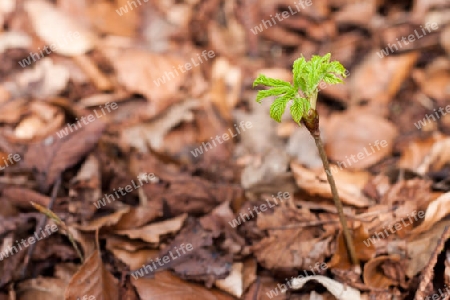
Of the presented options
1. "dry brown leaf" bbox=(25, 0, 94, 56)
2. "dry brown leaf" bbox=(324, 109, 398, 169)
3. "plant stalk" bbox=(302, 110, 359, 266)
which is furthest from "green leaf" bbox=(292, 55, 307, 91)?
"dry brown leaf" bbox=(25, 0, 94, 56)

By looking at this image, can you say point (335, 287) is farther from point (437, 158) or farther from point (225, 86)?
point (225, 86)

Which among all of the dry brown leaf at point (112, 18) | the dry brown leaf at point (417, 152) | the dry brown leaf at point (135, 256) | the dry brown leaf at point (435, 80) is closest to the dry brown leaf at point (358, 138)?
the dry brown leaf at point (417, 152)

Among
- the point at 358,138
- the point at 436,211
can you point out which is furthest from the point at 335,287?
the point at 358,138

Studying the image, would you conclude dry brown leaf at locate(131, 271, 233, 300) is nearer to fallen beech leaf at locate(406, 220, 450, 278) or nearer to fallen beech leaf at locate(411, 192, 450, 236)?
fallen beech leaf at locate(406, 220, 450, 278)

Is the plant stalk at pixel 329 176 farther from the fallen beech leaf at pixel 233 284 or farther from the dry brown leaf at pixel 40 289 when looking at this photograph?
the dry brown leaf at pixel 40 289

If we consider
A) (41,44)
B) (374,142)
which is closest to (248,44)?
(374,142)

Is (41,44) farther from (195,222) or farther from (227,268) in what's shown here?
(227,268)
